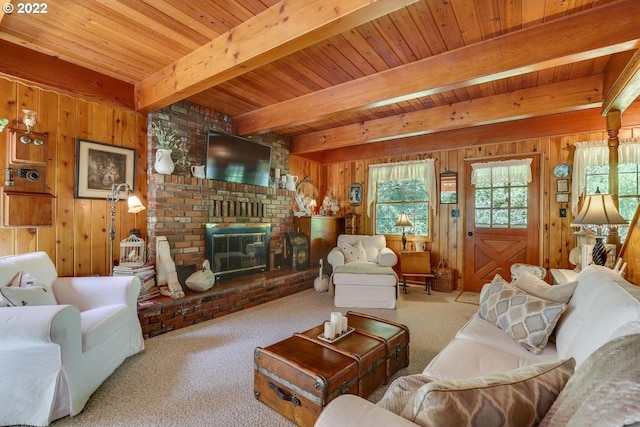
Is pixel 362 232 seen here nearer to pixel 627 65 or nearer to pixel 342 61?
pixel 342 61

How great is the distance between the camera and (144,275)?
9.64 ft

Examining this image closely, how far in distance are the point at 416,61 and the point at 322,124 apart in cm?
203

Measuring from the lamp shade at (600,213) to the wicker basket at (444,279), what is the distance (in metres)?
2.25

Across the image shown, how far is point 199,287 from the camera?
3.24 m

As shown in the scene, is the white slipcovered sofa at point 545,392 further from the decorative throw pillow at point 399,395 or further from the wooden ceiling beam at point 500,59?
the wooden ceiling beam at point 500,59

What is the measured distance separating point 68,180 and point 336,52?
9.00 feet

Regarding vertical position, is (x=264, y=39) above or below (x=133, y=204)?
above

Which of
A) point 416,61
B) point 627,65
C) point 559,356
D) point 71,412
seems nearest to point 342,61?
point 416,61

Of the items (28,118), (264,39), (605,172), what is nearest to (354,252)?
(264,39)

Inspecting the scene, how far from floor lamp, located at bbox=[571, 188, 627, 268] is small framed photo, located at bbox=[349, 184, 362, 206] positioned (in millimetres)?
3409

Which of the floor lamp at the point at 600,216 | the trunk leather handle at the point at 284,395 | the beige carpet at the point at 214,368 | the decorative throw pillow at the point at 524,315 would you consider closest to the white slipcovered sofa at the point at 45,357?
the beige carpet at the point at 214,368

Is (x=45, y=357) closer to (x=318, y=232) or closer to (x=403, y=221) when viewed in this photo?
(x=318, y=232)

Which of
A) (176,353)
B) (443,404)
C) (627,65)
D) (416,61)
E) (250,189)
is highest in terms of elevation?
(416,61)

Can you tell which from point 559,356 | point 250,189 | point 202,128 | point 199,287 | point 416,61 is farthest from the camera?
point 250,189
